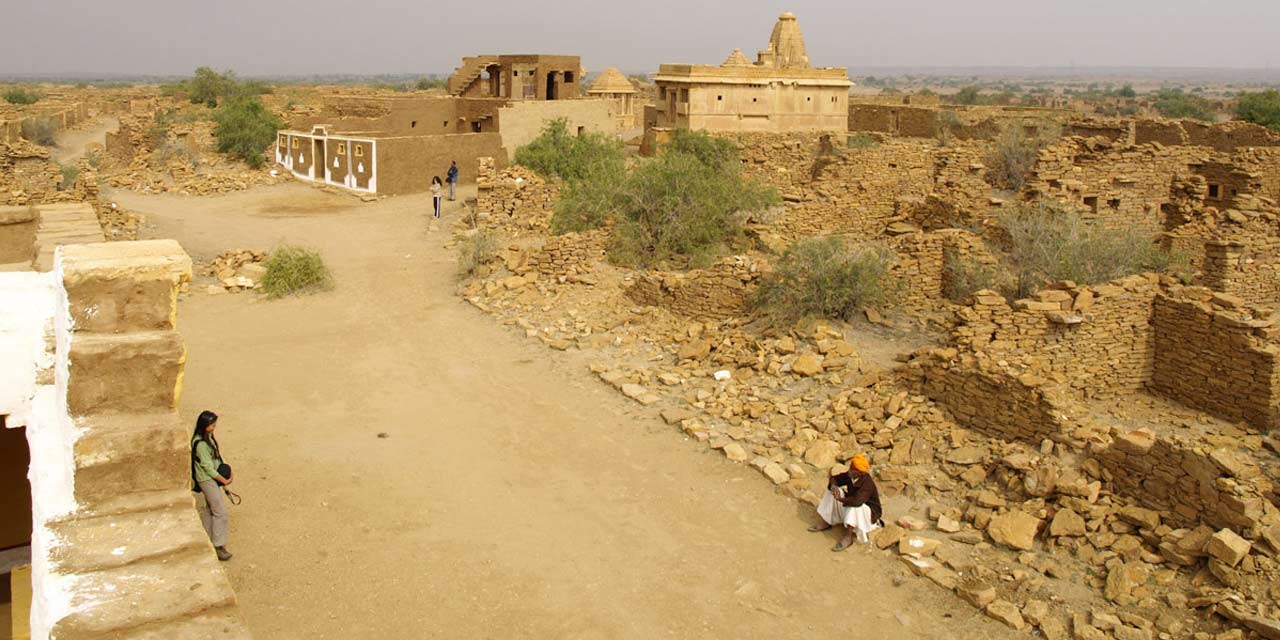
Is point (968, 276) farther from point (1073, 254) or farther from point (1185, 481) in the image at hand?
point (1185, 481)

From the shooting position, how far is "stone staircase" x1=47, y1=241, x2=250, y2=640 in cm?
298

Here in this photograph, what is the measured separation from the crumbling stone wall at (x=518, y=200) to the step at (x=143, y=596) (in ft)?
47.8

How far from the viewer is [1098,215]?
14938 mm

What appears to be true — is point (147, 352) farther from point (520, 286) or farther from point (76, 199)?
point (76, 199)

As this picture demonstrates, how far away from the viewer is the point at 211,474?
22.4 ft

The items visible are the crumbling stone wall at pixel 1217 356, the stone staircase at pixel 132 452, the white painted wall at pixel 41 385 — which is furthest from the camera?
the crumbling stone wall at pixel 1217 356

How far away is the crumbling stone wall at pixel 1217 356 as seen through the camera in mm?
8453

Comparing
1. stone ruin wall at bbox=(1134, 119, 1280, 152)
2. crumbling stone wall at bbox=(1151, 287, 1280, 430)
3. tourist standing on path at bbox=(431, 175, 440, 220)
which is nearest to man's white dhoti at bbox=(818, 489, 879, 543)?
crumbling stone wall at bbox=(1151, 287, 1280, 430)

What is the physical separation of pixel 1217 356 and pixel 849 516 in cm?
390

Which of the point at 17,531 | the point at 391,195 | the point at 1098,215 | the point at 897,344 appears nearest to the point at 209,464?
the point at 17,531

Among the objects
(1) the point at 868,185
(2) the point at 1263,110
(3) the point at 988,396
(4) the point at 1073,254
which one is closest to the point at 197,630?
(3) the point at 988,396

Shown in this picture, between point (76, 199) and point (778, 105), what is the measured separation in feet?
57.6

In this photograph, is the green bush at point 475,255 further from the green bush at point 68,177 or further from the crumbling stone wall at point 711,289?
the green bush at point 68,177

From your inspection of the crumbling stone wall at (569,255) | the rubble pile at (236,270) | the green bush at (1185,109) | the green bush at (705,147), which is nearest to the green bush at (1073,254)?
the crumbling stone wall at (569,255)
